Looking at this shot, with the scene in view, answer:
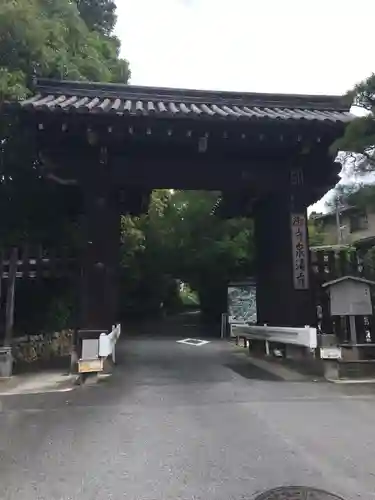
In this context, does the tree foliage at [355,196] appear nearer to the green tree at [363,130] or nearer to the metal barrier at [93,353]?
the green tree at [363,130]

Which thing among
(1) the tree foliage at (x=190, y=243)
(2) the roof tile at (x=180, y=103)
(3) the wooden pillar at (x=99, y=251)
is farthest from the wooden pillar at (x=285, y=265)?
(1) the tree foliage at (x=190, y=243)

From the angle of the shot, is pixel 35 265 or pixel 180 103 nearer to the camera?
pixel 180 103

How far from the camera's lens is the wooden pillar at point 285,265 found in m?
10.0

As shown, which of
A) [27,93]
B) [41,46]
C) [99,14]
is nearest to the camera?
[41,46]

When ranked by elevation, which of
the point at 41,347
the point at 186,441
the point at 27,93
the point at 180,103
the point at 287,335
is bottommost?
the point at 186,441

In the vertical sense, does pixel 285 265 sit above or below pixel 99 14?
below

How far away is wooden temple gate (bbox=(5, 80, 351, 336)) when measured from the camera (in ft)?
29.8

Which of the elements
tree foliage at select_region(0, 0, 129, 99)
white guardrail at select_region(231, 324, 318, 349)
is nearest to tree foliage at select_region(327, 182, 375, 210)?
white guardrail at select_region(231, 324, 318, 349)

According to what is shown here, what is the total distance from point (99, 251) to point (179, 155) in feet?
8.38

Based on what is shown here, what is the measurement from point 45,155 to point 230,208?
5.18 metres

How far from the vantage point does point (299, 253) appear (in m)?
10.1

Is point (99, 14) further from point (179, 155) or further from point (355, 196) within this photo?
point (355, 196)

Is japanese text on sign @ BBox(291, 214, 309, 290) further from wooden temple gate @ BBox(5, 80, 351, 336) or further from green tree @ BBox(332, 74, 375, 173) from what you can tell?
green tree @ BBox(332, 74, 375, 173)

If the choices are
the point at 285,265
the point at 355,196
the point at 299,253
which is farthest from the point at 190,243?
the point at 355,196
